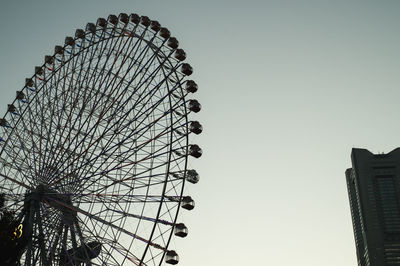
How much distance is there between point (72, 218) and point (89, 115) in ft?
18.7

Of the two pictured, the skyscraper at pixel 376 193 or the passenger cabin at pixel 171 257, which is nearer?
the passenger cabin at pixel 171 257

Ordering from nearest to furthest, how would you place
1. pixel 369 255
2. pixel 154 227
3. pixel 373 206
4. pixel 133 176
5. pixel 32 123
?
pixel 154 227 → pixel 133 176 → pixel 32 123 → pixel 369 255 → pixel 373 206

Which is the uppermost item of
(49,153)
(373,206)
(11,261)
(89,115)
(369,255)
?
(373,206)

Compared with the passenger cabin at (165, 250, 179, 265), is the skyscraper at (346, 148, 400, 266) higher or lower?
higher

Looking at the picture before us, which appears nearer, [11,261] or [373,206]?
[11,261]

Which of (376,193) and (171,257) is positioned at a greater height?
(376,193)

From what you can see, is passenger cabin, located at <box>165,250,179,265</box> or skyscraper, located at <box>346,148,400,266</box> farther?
skyscraper, located at <box>346,148,400,266</box>

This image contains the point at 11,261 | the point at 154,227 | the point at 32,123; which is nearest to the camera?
the point at 11,261

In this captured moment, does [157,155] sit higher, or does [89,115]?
[89,115]

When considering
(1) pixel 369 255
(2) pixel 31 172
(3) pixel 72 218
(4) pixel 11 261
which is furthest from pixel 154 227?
(1) pixel 369 255

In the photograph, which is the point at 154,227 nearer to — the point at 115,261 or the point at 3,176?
the point at 115,261

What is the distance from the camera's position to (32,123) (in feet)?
98.7

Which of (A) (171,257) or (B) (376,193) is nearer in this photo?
(A) (171,257)

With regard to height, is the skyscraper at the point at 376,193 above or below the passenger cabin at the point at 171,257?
above
